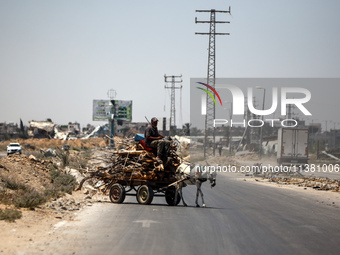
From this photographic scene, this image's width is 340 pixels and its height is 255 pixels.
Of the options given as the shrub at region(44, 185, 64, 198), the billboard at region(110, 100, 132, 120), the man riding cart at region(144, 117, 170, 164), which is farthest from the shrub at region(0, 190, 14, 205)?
the billboard at region(110, 100, 132, 120)

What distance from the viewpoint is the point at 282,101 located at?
40.4 m

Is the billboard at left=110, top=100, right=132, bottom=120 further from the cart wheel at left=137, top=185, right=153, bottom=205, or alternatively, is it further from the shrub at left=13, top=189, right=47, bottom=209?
the shrub at left=13, top=189, right=47, bottom=209

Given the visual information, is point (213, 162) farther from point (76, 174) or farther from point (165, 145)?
point (165, 145)

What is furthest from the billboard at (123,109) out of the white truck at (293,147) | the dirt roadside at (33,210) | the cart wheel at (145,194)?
the cart wheel at (145,194)

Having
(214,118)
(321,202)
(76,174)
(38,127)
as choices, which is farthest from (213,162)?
(38,127)

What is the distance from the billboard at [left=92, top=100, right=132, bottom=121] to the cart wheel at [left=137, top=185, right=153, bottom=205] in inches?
3077

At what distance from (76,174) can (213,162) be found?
33130 millimetres

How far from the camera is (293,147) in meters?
40.8

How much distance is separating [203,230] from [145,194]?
567 centimetres

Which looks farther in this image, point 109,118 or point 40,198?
point 109,118

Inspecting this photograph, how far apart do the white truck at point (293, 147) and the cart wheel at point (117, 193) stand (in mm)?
25054

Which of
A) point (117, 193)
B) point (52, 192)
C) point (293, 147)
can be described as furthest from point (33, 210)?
point (293, 147)

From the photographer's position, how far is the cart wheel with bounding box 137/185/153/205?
668 inches

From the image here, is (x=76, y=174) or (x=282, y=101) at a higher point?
(x=282, y=101)
